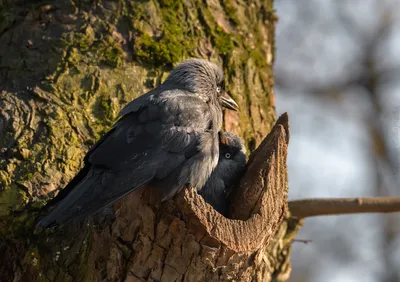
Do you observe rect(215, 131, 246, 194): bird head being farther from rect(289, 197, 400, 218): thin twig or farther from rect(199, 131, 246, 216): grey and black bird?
rect(289, 197, 400, 218): thin twig

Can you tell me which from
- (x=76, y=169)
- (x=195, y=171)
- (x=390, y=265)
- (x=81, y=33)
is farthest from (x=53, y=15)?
(x=390, y=265)

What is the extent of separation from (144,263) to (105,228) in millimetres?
358

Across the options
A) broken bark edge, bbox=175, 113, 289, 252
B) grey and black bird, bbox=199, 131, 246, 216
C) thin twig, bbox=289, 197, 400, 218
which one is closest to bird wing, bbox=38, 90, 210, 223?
grey and black bird, bbox=199, 131, 246, 216

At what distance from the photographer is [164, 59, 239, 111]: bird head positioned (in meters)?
4.40

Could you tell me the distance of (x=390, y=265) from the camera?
864 cm

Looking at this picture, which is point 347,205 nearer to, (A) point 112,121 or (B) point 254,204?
(B) point 254,204

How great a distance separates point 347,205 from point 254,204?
4.99ft

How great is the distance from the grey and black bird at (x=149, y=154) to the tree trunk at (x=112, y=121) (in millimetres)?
131

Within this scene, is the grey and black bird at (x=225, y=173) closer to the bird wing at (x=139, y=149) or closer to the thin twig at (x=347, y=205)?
the bird wing at (x=139, y=149)

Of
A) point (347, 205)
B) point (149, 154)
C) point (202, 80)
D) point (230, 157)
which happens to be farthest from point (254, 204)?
point (347, 205)

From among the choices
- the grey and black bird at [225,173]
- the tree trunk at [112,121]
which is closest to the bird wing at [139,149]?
the tree trunk at [112,121]

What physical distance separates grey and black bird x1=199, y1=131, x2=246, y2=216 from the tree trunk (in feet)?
1.12

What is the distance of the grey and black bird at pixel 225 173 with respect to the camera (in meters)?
3.85

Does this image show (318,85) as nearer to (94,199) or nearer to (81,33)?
(81,33)
